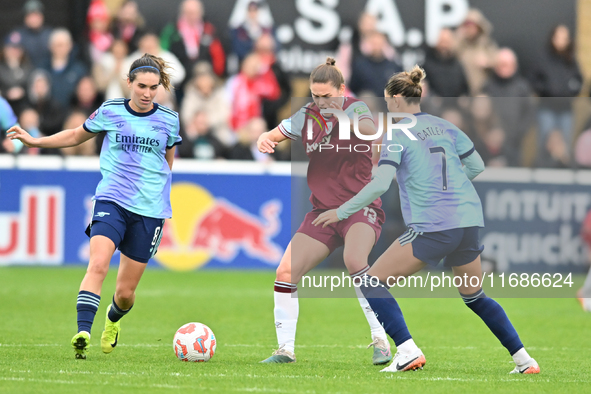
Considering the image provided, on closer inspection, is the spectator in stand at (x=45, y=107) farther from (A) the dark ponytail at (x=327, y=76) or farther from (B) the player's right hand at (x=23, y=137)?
(A) the dark ponytail at (x=327, y=76)

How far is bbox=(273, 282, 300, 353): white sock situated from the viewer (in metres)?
7.15

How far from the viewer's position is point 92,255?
688 cm

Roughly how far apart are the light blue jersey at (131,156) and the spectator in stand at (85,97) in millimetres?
7643

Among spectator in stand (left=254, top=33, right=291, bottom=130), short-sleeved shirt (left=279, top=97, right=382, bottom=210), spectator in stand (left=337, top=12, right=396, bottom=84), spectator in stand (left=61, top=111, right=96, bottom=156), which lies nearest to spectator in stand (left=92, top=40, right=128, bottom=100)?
spectator in stand (left=61, top=111, right=96, bottom=156)

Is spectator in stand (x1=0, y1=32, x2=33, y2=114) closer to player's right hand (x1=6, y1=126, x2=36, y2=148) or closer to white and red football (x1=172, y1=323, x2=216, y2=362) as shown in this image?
player's right hand (x1=6, y1=126, x2=36, y2=148)

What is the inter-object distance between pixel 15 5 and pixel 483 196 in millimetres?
9219

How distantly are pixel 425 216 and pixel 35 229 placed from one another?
8.69 m

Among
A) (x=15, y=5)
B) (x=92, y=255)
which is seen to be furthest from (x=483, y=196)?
(x=15, y=5)

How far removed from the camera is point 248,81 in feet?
52.2

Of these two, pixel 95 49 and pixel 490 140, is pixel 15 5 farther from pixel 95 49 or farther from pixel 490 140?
pixel 490 140

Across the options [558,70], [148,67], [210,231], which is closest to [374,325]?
[148,67]

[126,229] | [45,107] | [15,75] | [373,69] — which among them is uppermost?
[373,69]

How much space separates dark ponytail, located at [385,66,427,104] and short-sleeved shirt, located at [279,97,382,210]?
0.61 meters

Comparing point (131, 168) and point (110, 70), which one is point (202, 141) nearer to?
point (110, 70)
